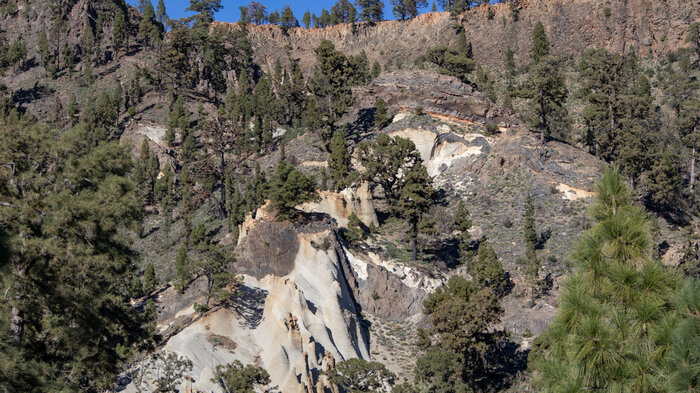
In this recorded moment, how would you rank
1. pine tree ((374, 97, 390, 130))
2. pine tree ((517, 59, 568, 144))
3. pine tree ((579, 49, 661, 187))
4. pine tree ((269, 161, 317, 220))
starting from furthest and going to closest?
1. pine tree ((374, 97, 390, 130))
2. pine tree ((517, 59, 568, 144))
3. pine tree ((579, 49, 661, 187))
4. pine tree ((269, 161, 317, 220))

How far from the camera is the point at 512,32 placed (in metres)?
109

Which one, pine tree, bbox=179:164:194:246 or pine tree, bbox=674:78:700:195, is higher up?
pine tree, bbox=179:164:194:246

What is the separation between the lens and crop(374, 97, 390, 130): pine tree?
7212cm

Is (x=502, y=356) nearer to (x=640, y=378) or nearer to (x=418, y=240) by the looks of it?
(x=418, y=240)

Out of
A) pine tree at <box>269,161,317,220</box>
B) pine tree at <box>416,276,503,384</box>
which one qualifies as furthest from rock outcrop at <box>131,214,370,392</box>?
pine tree at <box>416,276,503,384</box>

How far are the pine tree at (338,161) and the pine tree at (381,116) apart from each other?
875cm

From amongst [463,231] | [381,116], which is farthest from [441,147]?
[463,231]

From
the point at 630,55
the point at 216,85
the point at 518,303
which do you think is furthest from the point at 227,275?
the point at 630,55

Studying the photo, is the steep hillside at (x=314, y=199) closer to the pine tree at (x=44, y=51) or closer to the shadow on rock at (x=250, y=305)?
the shadow on rock at (x=250, y=305)

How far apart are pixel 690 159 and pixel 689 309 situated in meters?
64.5

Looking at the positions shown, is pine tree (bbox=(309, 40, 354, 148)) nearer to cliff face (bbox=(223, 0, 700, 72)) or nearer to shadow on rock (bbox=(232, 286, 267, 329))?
shadow on rock (bbox=(232, 286, 267, 329))

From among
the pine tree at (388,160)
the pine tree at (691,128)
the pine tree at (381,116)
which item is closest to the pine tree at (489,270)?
the pine tree at (388,160)

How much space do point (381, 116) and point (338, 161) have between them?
11.7m

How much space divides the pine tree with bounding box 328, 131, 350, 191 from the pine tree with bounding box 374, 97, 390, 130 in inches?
345
